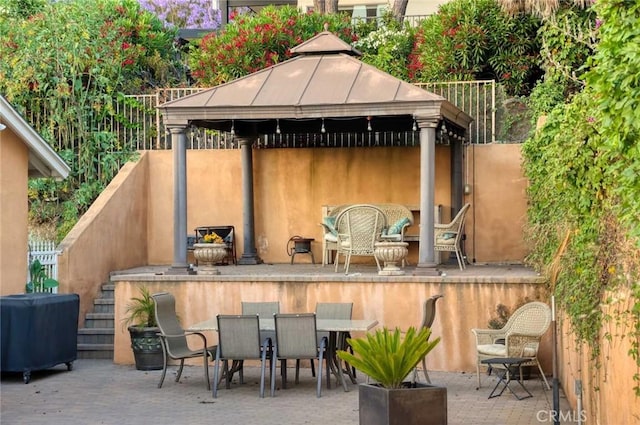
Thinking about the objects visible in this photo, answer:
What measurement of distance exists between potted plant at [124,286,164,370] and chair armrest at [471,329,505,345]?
400 centimetres

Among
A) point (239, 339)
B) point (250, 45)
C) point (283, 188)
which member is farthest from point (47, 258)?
point (250, 45)

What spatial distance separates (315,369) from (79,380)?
2912 mm

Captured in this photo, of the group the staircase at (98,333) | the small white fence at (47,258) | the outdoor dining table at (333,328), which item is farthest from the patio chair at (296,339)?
the small white fence at (47,258)

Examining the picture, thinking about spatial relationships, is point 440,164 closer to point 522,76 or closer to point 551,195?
point 522,76

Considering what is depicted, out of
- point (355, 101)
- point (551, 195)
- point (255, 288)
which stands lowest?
point (255, 288)

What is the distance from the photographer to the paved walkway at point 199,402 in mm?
9766

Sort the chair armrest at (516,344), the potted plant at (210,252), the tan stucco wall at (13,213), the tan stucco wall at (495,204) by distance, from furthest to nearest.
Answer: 1. the tan stucco wall at (495,204)
2. the potted plant at (210,252)
3. the tan stucco wall at (13,213)
4. the chair armrest at (516,344)

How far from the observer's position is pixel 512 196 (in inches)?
635

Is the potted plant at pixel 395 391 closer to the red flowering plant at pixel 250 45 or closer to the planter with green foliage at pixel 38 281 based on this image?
the planter with green foliage at pixel 38 281

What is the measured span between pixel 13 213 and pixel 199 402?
15.5 ft

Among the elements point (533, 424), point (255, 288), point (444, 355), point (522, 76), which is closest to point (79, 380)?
point (255, 288)

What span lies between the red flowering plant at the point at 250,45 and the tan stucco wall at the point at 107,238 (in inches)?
105

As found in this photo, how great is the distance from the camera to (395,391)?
7953 mm

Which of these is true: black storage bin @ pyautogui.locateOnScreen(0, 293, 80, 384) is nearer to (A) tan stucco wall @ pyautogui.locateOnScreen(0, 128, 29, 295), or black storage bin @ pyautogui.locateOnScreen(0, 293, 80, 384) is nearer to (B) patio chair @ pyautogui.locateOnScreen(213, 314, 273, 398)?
(A) tan stucco wall @ pyautogui.locateOnScreen(0, 128, 29, 295)
